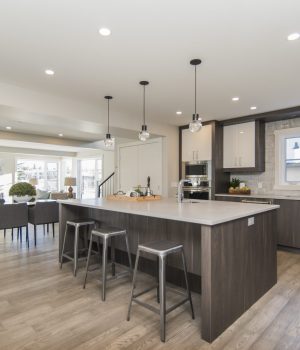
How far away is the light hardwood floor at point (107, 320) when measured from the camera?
1894 mm

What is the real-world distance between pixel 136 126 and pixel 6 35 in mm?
3047

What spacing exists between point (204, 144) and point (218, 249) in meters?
3.70

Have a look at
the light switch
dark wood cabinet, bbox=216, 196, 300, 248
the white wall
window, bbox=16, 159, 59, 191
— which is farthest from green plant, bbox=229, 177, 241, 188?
window, bbox=16, 159, 59, 191

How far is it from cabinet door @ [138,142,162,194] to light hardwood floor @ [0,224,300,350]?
9.87 ft

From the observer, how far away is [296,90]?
3584 mm

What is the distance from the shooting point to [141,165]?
6328 mm

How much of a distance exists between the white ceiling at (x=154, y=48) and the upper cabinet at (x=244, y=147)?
105 centimetres

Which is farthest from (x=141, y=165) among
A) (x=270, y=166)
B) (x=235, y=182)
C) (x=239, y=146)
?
(x=270, y=166)

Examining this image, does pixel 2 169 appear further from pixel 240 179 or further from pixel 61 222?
pixel 240 179

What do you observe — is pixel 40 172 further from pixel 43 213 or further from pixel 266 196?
pixel 266 196

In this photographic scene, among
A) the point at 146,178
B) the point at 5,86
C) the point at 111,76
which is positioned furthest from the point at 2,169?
the point at 111,76

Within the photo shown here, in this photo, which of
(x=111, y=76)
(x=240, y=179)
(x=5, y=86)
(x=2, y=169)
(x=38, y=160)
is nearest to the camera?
(x=111, y=76)

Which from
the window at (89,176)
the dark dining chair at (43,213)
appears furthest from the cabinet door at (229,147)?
the window at (89,176)

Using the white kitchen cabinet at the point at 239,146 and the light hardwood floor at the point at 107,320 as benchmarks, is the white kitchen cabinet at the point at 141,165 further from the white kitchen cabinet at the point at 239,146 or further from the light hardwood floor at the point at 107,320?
the light hardwood floor at the point at 107,320
